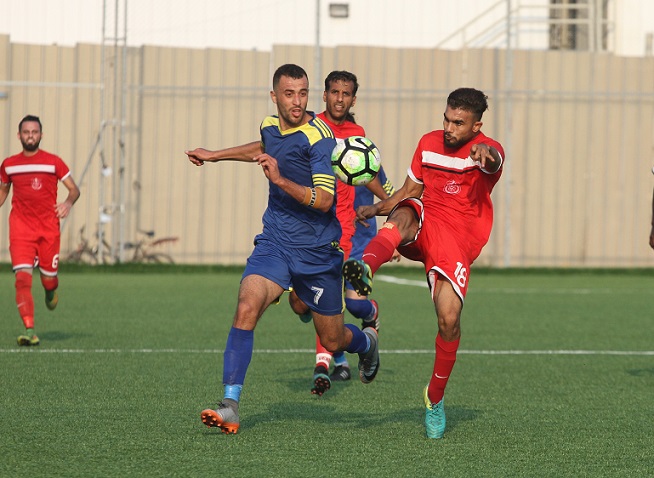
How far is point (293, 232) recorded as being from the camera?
7.05 metres

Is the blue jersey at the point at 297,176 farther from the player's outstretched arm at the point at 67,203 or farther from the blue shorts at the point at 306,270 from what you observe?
the player's outstretched arm at the point at 67,203

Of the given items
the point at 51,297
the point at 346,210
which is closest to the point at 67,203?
the point at 51,297

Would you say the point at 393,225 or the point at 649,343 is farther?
the point at 649,343

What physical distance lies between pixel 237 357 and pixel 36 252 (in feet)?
18.1

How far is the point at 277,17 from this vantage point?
23.4 metres

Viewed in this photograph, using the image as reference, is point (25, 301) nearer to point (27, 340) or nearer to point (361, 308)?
point (27, 340)

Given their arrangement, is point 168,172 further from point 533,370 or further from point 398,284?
point 533,370

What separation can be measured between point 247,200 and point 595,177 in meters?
6.82

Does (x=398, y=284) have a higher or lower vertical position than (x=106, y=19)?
lower

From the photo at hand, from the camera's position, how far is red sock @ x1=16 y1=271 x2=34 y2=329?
11.0 m

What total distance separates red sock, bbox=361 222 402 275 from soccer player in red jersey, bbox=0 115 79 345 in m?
5.53

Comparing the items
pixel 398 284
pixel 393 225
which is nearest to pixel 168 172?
pixel 398 284

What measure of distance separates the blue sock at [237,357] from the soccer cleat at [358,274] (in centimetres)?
91

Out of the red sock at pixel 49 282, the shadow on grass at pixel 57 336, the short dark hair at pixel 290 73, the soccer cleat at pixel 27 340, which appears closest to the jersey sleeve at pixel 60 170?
the red sock at pixel 49 282
